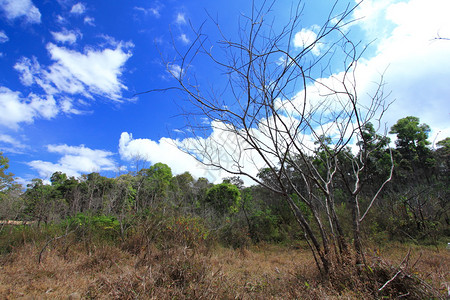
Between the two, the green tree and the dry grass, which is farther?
the green tree

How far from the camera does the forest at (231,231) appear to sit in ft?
9.27

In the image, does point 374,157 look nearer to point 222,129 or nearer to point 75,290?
point 222,129

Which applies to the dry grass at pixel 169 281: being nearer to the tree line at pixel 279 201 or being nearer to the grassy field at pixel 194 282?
the grassy field at pixel 194 282

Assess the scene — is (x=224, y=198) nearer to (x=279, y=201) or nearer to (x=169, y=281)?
(x=279, y=201)

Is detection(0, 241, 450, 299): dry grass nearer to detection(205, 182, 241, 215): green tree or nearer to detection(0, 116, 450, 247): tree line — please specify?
detection(0, 116, 450, 247): tree line

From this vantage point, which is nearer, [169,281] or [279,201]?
[169,281]

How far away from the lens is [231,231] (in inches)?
423

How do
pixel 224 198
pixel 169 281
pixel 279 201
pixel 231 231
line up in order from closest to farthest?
pixel 169 281 → pixel 231 231 → pixel 279 201 → pixel 224 198

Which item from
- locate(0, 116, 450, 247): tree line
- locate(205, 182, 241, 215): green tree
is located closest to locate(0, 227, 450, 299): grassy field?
locate(0, 116, 450, 247): tree line

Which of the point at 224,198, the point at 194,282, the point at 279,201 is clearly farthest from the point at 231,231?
the point at 194,282

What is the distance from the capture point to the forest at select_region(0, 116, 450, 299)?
282cm

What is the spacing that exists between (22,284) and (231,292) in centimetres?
353

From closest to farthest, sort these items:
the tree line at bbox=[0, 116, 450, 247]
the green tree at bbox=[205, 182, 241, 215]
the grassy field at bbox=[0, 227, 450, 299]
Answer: the grassy field at bbox=[0, 227, 450, 299], the tree line at bbox=[0, 116, 450, 247], the green tree at bbox=[205, 182, 241, 215]

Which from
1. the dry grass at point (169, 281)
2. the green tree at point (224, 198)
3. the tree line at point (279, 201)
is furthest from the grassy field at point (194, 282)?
the green tree at point (224, 198)
